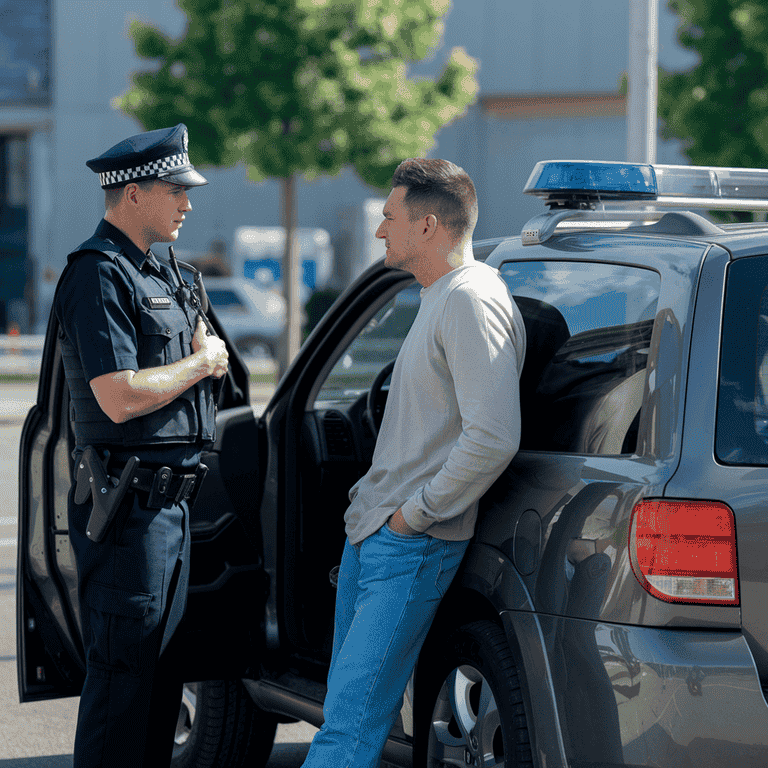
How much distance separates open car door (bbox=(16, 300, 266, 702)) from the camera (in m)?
3.48

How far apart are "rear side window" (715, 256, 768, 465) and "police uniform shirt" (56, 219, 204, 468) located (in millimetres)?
1378

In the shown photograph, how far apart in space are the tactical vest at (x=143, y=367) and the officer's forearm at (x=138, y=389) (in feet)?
0.18

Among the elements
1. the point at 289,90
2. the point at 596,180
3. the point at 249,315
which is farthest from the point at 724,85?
the point at 596,180

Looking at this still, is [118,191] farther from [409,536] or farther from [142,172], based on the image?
[409,536]

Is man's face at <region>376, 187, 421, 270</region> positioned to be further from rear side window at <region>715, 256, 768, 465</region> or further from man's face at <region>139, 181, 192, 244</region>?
rear side window at <region>715, 256, 768, 465</region>

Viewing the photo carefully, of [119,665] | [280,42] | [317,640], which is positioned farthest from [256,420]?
[280,42]

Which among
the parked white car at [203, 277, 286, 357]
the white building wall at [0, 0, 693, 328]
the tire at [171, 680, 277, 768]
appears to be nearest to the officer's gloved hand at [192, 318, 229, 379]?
the tire at [171, 680, 277, 768]

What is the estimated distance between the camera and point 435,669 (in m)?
2.92

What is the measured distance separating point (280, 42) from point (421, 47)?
2251mm

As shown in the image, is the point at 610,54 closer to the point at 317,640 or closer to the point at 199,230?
the point at 199,230

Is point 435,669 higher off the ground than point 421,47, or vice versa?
point 421,47

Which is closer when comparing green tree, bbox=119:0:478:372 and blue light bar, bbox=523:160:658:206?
blue light bar, bbox=523:160:658:206

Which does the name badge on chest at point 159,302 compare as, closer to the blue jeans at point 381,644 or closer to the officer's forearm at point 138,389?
the officer's forearm at point 138,389

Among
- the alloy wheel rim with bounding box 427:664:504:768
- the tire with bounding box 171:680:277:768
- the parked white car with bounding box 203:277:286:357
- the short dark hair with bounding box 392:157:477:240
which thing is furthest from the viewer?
the parked white car with bounding box 203:277:286:357
